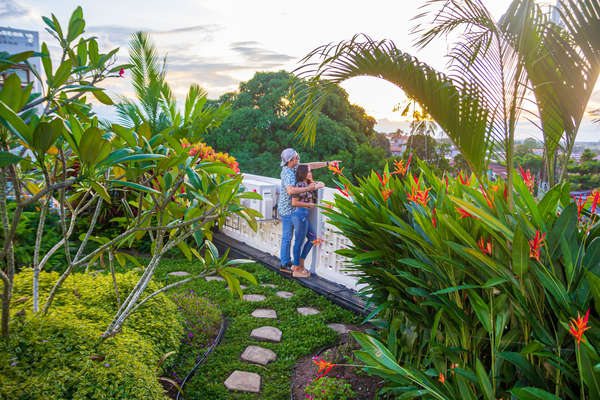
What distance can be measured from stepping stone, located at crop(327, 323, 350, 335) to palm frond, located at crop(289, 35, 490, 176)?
5.91 ft

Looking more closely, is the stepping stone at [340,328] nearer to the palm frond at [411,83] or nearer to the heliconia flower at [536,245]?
the palm frond at [411,83]

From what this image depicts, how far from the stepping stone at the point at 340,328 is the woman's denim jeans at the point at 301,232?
1.20 metres

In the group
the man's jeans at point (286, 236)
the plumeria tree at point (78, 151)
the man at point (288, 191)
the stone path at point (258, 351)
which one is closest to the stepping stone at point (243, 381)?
the stone path at point (258, 351)

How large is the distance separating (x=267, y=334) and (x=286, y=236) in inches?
64.0

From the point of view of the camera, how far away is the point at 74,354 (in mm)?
1750

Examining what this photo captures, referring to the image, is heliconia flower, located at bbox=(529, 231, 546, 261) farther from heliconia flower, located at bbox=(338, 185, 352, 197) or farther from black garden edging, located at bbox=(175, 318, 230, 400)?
black garden edging, located at bbox=(175, 318, 230, 400)

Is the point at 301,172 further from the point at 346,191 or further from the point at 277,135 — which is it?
the point at 277,135

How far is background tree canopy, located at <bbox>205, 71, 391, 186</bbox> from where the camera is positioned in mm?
19359

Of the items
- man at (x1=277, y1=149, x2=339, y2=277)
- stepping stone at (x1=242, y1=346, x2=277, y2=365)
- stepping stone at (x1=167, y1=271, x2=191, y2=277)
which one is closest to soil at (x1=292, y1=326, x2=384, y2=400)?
stepping stone at (x1=242, y1=346, x2=277, y2=365)

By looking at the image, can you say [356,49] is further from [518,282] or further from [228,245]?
[228,245]

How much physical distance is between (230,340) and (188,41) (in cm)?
877

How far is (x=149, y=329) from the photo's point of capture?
7.99 ft

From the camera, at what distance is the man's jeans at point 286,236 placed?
4570mm

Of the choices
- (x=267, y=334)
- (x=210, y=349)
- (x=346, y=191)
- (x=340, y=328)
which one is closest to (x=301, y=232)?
(x=340, y=328)
